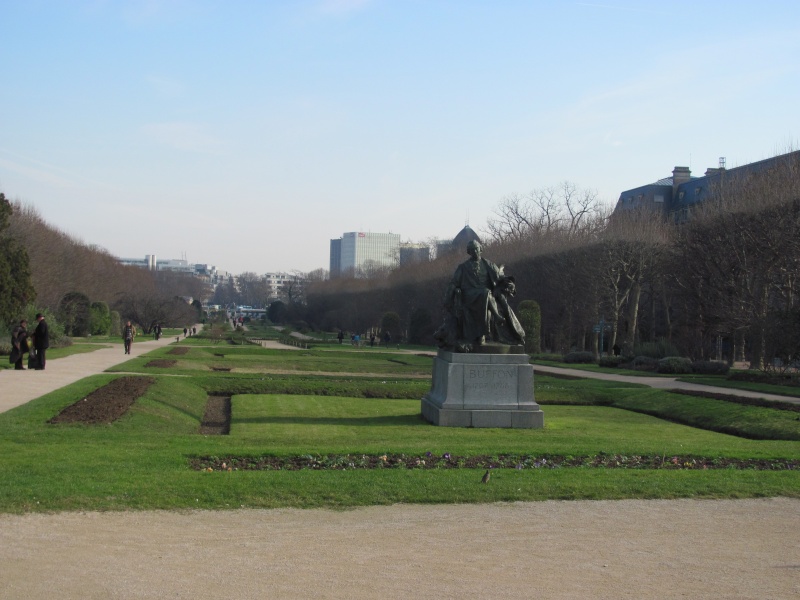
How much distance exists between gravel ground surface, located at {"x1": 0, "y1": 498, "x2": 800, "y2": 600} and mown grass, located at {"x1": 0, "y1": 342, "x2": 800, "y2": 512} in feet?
1.84

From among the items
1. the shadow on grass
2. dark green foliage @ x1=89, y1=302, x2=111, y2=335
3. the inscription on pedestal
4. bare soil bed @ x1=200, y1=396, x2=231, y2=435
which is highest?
dark green foliage @ x1=89, y1=302, x2=111, y2=335

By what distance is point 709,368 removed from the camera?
129 ft

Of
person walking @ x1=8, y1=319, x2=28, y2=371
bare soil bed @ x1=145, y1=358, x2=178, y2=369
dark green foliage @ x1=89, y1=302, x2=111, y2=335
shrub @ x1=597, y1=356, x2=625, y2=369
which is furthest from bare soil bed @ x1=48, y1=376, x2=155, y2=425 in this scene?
dark green foliage @ x1=89, y1=302, x2=111, y2=335

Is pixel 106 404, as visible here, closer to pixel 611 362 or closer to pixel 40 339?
pixel 40 339

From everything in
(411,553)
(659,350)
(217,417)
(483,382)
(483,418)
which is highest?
(659,350)

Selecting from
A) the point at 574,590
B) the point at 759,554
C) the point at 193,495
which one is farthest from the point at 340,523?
the point at 759,554

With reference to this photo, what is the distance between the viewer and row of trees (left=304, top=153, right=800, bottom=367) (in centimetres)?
3822

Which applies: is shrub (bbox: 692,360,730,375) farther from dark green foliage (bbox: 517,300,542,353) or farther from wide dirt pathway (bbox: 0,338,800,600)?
wide dirt pathway (bbox: 0,338,800,600)

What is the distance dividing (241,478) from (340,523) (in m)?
2.01

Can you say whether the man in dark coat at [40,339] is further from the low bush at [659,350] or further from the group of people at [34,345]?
the low bush at [659,350]

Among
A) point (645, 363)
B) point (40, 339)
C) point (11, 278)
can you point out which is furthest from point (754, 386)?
point (11, 278)

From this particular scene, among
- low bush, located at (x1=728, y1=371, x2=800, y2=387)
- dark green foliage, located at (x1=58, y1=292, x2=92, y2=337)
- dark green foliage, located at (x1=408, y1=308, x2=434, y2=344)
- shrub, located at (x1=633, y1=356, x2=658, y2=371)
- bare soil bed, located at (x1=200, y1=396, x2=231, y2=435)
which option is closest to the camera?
bare soil bed, located at (x1=200, y1=396, x2=231, y2=435)

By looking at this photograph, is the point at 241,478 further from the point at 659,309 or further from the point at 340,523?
the point at 659,309

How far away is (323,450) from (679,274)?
3705cm
